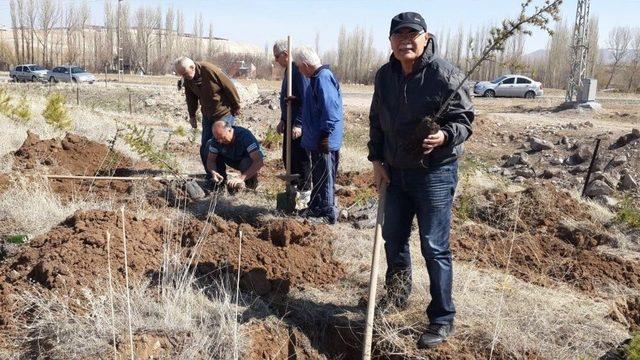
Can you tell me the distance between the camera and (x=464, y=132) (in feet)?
9.12

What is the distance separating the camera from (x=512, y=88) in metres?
29.6

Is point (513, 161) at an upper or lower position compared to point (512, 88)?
lower

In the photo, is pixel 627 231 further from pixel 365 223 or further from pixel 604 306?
pixel 365 223

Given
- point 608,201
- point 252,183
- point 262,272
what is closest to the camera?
point 262,272

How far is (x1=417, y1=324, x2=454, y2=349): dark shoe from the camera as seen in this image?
3.05 m

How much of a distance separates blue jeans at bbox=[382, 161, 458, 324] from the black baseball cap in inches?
28.8

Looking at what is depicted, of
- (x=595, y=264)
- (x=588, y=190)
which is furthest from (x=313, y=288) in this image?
(x=588, y=190)

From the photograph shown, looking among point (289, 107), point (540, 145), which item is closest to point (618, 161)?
point (540, 145)

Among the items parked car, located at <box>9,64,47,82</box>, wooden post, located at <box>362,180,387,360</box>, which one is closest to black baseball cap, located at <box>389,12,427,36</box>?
wooden post, located at <box>362,180,387,360</box>

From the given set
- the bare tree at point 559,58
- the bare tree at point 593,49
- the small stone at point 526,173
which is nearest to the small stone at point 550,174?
the small stone at point 526,173

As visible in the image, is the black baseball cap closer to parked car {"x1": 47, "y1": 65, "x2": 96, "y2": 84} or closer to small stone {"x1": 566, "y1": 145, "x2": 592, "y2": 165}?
small stone {"x1": 566, "y1": 145, "x2": 592, "y2": 165}

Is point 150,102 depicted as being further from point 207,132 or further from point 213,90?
point 213,90

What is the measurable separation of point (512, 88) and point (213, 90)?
26542 mm

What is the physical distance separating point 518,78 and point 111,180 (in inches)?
1080
